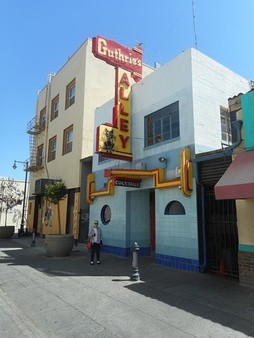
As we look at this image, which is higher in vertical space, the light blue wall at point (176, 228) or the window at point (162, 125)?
the window at point (162, 125)

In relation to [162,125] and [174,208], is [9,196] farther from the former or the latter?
[174,208]

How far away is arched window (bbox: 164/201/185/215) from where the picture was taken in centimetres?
1088

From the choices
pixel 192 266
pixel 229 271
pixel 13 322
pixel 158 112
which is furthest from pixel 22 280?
pixel 158 112

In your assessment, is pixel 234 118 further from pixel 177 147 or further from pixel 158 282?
pixel 158 282

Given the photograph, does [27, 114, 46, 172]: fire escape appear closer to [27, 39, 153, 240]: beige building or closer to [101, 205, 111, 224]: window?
[27, 39, 153, 240]: beige building

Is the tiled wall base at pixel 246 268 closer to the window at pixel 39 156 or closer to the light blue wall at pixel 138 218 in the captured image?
the light blue wall at pixel 138 218

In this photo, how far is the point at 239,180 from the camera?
7.33 m

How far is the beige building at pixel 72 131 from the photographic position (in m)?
19.5

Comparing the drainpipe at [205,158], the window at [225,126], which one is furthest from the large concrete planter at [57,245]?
the window at [225,126]

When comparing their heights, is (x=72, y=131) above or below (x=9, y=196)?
above

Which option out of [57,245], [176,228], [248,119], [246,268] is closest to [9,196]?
[57,245]

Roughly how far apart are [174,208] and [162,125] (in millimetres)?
3550

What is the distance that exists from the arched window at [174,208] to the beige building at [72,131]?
8368mm

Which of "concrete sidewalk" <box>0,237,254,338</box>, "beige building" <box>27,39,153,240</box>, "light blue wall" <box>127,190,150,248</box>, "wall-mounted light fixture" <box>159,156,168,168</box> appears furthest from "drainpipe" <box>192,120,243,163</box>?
"beige building" <box>27,39,153,240</box>
